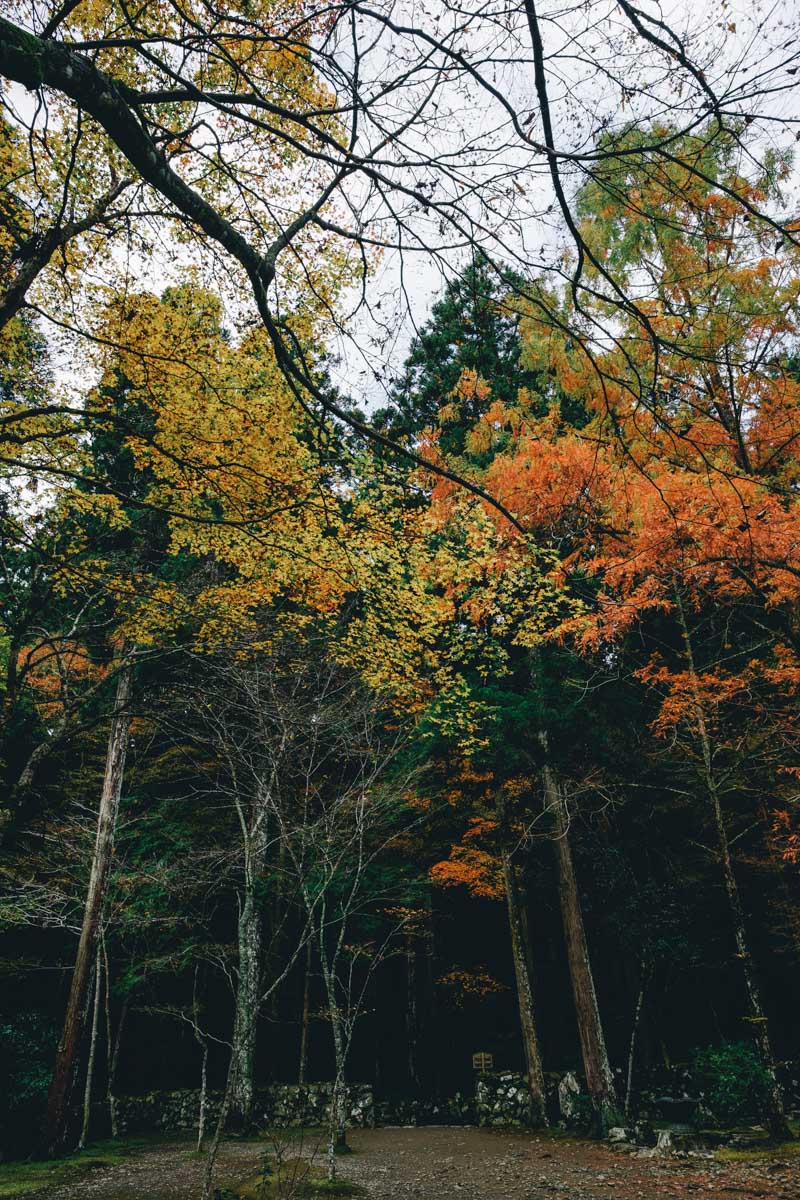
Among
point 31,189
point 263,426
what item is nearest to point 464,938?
point 263,426

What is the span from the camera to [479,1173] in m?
7.63

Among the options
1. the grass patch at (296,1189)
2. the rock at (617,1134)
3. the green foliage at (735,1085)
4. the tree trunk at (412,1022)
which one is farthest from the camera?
the tree trunk at (412,1022)

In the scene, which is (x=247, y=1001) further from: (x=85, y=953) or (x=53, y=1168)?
(x=53, y=1168)

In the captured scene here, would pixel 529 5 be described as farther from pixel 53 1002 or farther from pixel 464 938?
pixel 464 938

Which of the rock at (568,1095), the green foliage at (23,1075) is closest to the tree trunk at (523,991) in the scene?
the rock at (568,1095)

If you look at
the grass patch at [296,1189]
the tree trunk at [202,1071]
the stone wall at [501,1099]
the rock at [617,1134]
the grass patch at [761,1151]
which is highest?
the tree trunk at [202,1071]

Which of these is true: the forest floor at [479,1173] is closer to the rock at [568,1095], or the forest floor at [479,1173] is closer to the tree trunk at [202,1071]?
the tree trunk at [202,1071]

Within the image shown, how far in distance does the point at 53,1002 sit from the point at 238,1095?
539 cm

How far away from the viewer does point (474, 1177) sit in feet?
24.3

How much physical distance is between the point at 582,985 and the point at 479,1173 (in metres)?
3.51

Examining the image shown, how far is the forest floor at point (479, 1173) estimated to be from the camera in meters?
6.10

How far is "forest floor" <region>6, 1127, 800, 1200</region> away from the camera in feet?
20.0

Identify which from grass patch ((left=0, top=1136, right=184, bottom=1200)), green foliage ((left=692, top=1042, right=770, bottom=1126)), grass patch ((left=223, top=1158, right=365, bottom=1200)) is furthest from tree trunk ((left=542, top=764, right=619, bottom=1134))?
grass patch ((left=0, top=1136, right=184, bottom=1200))

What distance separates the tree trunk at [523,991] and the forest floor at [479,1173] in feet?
2.46
